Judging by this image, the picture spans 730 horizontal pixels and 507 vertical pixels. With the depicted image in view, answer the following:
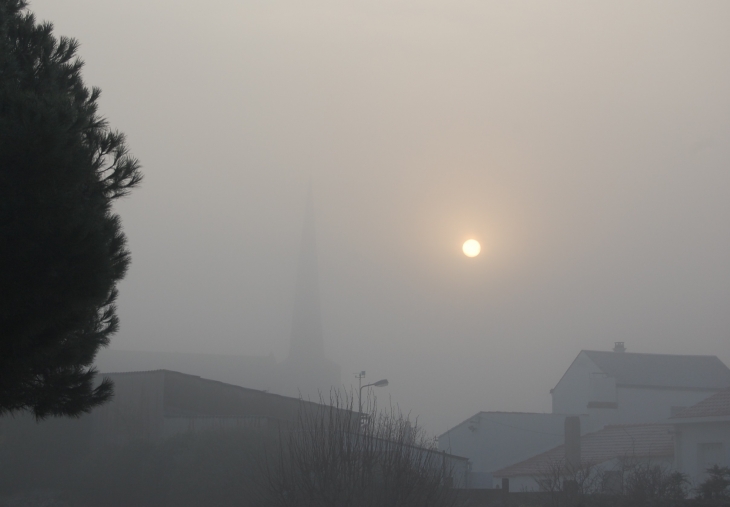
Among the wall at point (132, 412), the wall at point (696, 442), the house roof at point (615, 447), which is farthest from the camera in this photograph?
the wall at point (132, 412)

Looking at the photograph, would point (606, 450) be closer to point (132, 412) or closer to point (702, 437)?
point (702, 437)

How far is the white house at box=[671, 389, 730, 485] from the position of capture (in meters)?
28.0

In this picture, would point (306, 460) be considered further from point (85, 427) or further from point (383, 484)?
point (85, 427)

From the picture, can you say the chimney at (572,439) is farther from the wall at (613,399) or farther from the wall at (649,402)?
the wall at (649,402)

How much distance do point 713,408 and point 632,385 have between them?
2342 cm

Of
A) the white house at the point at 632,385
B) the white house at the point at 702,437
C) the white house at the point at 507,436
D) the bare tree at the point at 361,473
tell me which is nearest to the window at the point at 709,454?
the white house at the point at 702,437

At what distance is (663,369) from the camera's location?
179ft

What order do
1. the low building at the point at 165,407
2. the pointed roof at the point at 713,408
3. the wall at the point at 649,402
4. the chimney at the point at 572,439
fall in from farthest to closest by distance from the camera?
the wall at the point at 649,402 → the chimney at the point at 572,439 → the low building at the point at 165,407 → the pointed roof at the point at 713,408

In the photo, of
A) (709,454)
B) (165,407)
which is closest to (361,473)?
(709,454)

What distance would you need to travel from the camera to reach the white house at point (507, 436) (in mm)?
47906

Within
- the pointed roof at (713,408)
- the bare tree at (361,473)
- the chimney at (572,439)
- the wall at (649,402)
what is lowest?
the bare tree at (361,473)

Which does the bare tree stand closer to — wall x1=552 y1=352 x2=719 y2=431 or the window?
the window

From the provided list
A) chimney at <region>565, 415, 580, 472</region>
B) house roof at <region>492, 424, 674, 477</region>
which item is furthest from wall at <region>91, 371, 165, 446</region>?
chimney at <region>565, 415, 580, 472</region>

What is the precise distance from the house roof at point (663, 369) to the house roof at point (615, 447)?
10.4 m
